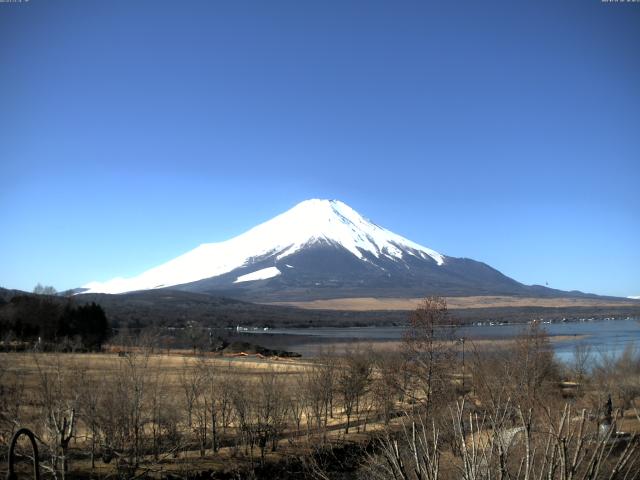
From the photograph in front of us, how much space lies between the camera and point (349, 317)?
19438 cm

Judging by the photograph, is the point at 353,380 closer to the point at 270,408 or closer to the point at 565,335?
the point at 270,408

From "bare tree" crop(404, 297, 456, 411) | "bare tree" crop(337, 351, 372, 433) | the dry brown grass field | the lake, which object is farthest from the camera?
the lake

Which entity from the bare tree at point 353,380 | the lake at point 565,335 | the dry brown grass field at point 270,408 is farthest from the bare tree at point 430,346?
the lake at point 565,335

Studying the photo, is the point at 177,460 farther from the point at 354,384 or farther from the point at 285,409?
the point at 354,384

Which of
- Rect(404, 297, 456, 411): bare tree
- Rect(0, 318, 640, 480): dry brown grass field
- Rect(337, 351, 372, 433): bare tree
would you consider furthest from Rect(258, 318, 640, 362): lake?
Rect(404, 297, 456, 411): bare tree

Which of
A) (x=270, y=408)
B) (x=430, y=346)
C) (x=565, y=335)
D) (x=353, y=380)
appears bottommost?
(x=565, y=335)

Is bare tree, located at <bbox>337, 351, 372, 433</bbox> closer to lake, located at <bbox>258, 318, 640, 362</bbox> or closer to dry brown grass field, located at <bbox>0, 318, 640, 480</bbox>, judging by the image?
dry brown grass field, located at <bbox>0, 318, 640, 480</bbox>

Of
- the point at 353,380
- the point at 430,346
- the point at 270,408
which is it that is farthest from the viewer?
the point at 353,380

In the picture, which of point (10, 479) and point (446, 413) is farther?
point (446, 413)

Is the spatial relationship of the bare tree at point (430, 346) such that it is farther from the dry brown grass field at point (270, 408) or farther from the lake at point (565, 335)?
the lake at point (565, 335)

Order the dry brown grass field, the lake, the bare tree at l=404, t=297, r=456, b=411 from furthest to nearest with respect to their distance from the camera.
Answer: the lake → the bare tree at l=404, t=297, r=456, b=411 → the dry brown grass field

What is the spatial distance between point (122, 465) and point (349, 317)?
17526 cm

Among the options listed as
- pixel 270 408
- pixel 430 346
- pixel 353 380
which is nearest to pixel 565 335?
pixel 353 380

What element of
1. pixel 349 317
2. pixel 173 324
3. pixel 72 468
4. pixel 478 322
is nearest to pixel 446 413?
pixel 72 468
